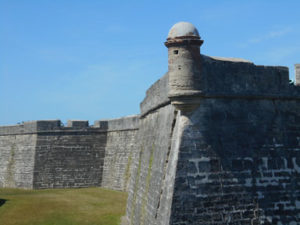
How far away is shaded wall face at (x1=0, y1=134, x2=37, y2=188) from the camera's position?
23.0 meters

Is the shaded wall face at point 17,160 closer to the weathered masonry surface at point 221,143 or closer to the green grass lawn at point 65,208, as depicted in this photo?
the green grass lawn at point 65,208

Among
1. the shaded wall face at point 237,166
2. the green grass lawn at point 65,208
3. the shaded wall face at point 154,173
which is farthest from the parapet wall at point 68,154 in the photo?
the shaded wall face at point 237,166

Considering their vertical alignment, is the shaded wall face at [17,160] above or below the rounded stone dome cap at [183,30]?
below

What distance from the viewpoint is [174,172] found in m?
7.77

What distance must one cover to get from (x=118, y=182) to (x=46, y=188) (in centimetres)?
438

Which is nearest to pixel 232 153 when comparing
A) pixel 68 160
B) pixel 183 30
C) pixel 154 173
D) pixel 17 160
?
pixel 154 173

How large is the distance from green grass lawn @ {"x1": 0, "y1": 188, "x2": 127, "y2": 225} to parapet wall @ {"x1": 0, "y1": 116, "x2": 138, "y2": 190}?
2168 mm

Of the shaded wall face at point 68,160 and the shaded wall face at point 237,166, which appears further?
the shaded wall face at point 68,160

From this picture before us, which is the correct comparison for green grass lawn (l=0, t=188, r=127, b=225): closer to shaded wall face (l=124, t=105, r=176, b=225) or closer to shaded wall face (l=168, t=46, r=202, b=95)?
shaded wall face (l=124, t=105, r=176, b=225)

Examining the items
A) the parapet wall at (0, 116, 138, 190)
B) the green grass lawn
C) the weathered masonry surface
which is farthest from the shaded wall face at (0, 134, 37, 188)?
the weathered masonry surface

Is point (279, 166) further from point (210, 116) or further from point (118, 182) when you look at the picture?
point (118, 182)

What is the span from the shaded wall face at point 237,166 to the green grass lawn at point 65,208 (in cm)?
607

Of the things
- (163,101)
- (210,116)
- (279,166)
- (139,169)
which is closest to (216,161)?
(210,116)

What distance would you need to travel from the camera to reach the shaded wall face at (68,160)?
22.5 m
